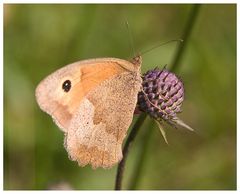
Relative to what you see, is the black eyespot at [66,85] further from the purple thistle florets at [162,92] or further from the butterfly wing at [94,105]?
the purple thistle florets at [162,92]

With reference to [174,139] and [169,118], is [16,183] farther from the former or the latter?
[169,118]

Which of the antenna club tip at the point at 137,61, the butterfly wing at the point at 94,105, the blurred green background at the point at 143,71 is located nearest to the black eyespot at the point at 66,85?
the butterfly wing at the point at 94,105

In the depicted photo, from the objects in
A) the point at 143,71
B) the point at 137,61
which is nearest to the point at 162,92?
the point at 137,61

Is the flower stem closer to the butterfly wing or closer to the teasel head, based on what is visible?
the butterfly wing

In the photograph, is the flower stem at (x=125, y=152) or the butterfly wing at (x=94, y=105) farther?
the butterfly wing at (x=94, y=105)

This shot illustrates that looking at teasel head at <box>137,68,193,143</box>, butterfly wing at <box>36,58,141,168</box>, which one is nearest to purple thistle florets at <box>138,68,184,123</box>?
teasel head at <box>137,68,193,143</box>
